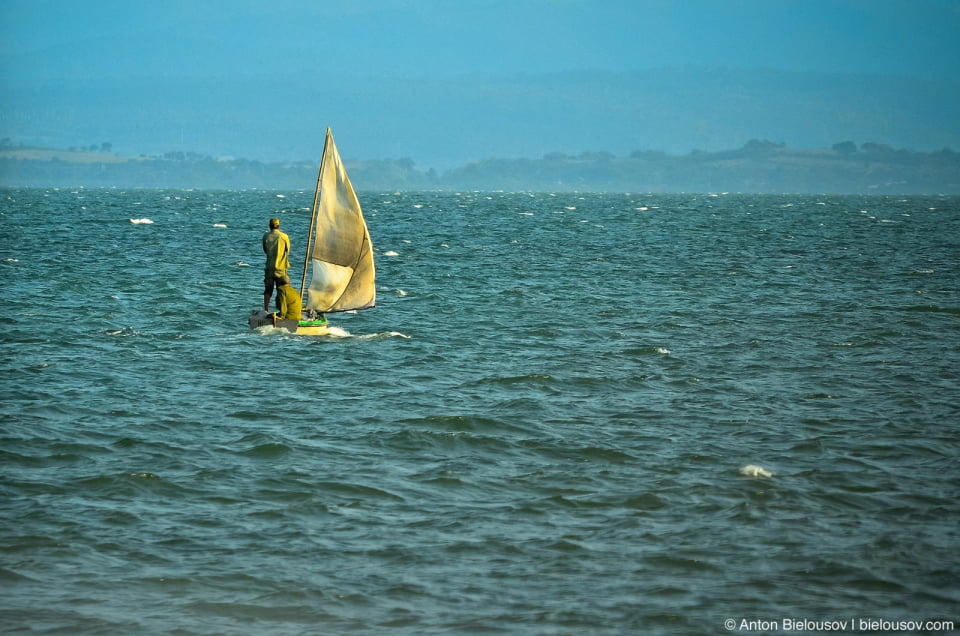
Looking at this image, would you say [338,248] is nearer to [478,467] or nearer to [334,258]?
[334,258]

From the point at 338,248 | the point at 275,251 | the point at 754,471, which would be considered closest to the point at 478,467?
the point at 754,471

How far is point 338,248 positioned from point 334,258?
0.88ft

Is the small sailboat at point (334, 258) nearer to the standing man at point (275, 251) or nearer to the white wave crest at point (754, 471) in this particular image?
the standing man at point (275, 251)

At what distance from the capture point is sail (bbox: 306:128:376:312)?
26.4 m

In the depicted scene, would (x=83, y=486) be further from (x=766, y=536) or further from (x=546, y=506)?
(x=766, y=536)

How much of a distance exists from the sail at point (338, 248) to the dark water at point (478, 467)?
3.77 feet

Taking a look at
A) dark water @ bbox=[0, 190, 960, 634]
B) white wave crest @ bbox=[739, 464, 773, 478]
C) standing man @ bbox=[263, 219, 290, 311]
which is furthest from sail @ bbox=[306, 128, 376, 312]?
white wave crest @ bbox=[739, 464, 773, 478]

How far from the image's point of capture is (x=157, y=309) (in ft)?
105

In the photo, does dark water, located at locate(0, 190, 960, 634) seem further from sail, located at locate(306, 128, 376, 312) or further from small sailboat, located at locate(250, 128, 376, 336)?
sail, located at locate(306, 128, 376, 312)

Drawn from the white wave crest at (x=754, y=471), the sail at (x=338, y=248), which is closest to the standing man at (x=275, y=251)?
the sail at (x=338, y=248)

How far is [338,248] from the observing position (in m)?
27.2

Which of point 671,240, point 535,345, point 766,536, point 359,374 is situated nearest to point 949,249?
point 671,240

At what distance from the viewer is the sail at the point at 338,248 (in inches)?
1040

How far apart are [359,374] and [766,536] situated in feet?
36.9
